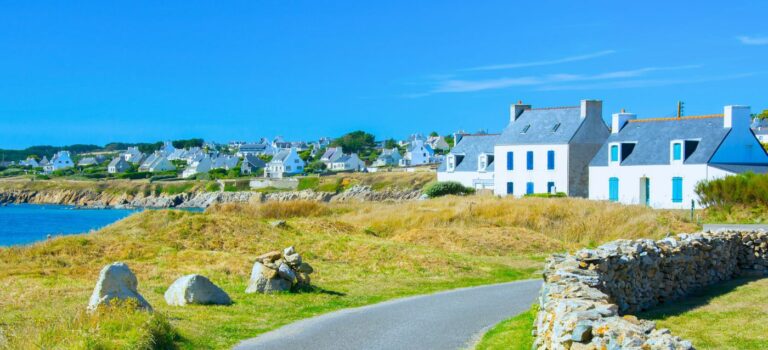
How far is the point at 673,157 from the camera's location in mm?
45312

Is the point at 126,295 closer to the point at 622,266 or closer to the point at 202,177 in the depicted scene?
the point at 622,266

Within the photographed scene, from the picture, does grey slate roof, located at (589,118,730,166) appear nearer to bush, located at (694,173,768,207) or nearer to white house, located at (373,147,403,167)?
bush, located at (694,173,768,207)

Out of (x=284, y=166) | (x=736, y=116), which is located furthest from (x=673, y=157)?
(x=284, y=166)

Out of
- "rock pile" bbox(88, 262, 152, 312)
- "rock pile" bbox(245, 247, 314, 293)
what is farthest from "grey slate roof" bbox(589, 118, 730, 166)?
"rock pile" bbox(88, 262, 152, 312)

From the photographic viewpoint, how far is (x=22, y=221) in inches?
3027

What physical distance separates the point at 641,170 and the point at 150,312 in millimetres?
39144

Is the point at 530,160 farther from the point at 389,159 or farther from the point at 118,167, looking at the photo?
the point at 118,167

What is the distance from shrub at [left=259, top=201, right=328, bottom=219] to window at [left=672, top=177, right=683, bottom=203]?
20007 millimetres

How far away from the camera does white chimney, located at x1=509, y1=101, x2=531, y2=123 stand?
Answer: 5706cm

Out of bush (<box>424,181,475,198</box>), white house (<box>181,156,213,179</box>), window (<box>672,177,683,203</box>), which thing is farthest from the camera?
white house (<box>181,156,213,179</box>)

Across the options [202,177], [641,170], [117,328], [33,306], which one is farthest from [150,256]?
[202,177]

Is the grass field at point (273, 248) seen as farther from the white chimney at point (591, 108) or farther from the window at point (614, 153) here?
the white chimney at point (591, 108)

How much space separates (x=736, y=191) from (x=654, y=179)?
398 inches

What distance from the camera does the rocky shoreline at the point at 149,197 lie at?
9906cm
